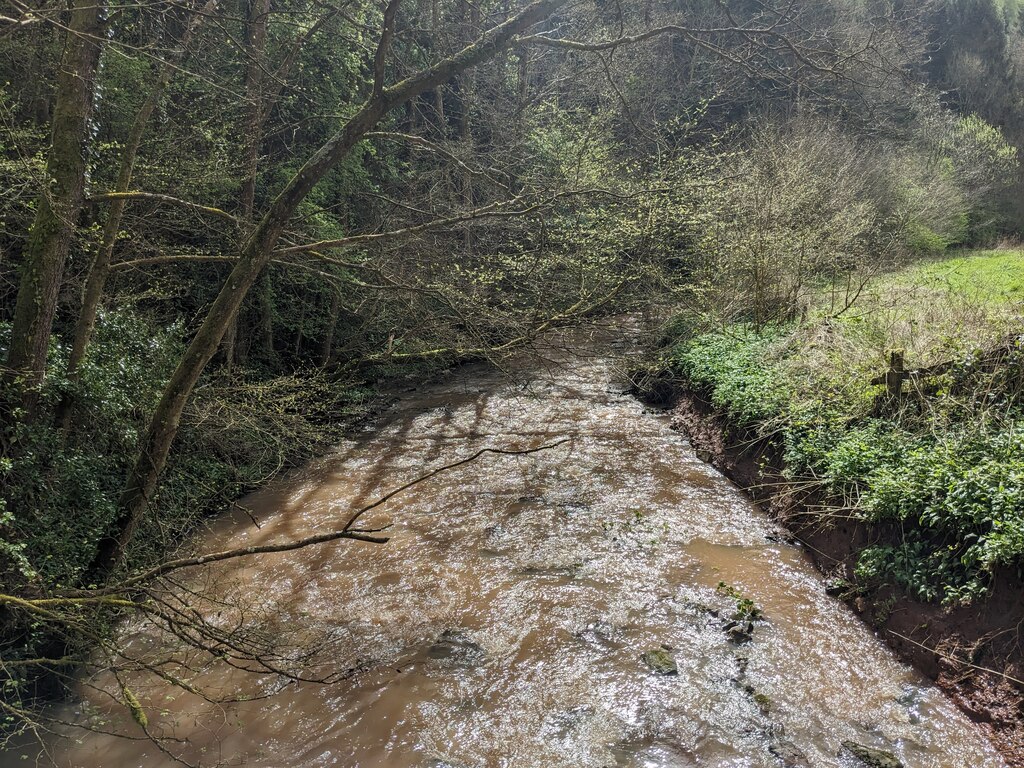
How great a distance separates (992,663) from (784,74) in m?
4.88

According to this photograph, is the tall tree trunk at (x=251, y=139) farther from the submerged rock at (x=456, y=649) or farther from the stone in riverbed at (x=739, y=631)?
the stone in riverbed at (x=739, y=631)

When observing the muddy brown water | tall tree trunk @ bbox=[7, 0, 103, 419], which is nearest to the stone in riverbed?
the muddy brown water

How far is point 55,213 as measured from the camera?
4934 millimetres

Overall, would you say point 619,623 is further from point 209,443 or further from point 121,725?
point 209,443

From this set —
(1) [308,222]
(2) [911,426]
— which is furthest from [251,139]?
(2) [911,426]

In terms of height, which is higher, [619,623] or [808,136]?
[808,136]

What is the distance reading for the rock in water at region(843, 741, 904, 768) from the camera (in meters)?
4.15

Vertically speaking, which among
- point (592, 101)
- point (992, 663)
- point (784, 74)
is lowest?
point (992, 663)

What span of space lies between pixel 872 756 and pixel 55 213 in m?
7.59

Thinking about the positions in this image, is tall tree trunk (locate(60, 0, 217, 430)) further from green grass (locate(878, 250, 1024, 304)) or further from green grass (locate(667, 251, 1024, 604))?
green grass (locate(878, 250, 1024, 304))

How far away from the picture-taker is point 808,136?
1792 cm

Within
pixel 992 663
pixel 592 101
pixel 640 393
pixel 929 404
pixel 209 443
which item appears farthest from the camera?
pixel 592 101

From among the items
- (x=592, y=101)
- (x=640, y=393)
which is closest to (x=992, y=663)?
(x=640, y=393)

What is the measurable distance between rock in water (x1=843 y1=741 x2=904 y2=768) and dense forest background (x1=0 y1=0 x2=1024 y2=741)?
4875 mm
